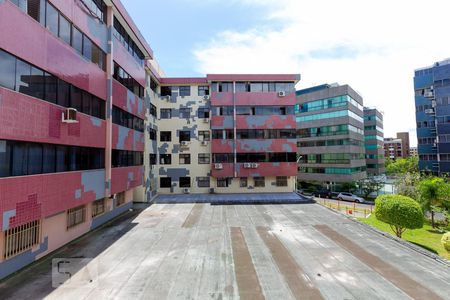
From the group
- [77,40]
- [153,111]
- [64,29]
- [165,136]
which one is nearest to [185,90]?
[153,111]

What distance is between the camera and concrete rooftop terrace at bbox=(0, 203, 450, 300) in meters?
9.42

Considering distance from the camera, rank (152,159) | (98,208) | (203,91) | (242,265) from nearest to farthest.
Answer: (242,265)
(98,208)
(152,159)
(203,91)

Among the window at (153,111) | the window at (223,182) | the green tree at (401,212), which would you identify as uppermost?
the window at (153,111)

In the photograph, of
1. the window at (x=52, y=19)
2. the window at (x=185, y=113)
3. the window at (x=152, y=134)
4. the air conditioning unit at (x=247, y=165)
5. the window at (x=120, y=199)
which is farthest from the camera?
the window at (x=185, y=113)

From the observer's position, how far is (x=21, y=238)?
37.0 ft

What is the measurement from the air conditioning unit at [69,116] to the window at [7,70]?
289cm

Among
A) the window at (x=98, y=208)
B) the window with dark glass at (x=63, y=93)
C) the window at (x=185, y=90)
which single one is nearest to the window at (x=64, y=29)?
the window with dark glass at (x=63, y=93)

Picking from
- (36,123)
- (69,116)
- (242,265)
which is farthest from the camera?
(69,116)

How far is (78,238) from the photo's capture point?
15.6 metres

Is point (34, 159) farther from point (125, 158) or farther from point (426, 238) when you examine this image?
point (426, 238)

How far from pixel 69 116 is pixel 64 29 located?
4950mm

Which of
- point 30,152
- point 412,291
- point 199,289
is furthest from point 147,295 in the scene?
point 412,291

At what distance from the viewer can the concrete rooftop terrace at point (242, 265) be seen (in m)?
9.42

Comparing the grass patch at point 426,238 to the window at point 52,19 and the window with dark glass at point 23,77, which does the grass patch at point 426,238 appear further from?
the window at point 52,19
